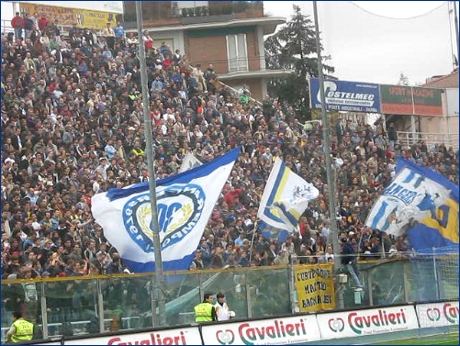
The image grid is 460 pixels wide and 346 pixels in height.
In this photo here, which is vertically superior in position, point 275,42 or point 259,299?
point 275,42

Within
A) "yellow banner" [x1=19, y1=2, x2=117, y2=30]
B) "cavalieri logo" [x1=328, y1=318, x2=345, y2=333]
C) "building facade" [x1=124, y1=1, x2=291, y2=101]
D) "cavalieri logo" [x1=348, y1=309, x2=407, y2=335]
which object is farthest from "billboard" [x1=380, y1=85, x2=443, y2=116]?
"cavalieri logo" [x1=328, y1=318, x2=345, y2=333]

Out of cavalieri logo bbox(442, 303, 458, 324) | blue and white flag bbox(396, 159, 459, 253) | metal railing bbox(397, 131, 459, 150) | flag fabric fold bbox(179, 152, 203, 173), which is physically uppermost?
metal railing bbox(397, 131, 459, 150)

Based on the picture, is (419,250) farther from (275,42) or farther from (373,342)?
(275,42)

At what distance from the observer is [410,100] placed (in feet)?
152

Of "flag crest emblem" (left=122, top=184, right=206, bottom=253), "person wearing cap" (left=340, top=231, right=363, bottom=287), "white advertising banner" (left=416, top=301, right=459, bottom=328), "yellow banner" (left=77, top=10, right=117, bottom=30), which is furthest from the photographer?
"yellow banner" (left=77, top=10, right=117, bottom=30)

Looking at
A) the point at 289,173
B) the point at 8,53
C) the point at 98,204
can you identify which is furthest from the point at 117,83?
the point at 98,204

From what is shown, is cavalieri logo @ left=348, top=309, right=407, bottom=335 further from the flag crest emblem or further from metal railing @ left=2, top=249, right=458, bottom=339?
the flag crest emblem

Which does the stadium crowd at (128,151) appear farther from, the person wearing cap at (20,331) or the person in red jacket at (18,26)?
the person wearing cap at (20,331)

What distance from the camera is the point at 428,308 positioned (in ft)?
76.3

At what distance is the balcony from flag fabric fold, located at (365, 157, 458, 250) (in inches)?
994

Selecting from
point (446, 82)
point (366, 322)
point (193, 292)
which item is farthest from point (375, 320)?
point (446, 82)

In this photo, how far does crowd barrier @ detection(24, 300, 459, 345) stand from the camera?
18094 mm

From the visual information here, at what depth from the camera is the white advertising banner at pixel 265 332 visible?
754 inches

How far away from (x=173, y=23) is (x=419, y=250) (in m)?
26.4
